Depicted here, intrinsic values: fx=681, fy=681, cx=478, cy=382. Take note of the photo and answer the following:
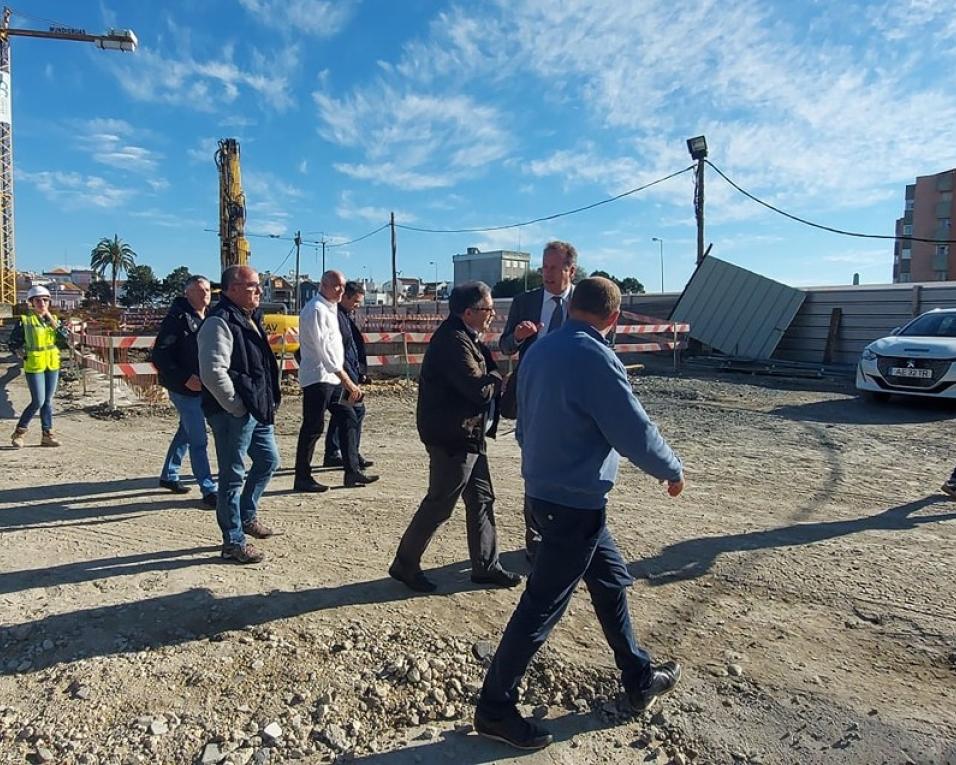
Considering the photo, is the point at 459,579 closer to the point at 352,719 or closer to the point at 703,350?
the point at 352,719

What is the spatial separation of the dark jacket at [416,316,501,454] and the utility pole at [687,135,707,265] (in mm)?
18620

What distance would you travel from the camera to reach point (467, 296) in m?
3.77

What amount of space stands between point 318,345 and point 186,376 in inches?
42.3

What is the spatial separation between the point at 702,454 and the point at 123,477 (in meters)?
5.90

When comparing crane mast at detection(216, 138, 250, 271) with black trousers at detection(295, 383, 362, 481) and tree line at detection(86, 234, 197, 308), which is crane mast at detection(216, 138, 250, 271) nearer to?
black trousers at detection(295, 383, 362, 481)

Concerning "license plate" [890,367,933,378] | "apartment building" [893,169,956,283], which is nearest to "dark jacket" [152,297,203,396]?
"license plate" [890,367,933,378]

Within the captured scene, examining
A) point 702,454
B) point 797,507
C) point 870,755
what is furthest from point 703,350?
point 870,755

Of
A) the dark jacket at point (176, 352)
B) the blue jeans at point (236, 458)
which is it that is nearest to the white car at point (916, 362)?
the blue jeans at point (236, 458)

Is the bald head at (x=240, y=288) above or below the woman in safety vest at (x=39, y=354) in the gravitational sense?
above

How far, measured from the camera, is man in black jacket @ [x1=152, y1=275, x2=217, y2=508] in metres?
5.22

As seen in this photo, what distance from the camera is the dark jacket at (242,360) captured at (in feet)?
13.2

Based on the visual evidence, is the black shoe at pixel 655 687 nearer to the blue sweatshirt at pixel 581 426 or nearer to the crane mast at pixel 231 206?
the blue sweatshirt at pixel 581 426

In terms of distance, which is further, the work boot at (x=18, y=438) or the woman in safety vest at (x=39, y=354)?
the work boot at (x=18, y=438)

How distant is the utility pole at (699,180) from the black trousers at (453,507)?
1857 centimetres
